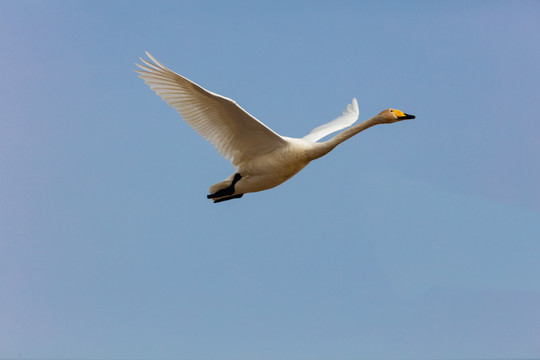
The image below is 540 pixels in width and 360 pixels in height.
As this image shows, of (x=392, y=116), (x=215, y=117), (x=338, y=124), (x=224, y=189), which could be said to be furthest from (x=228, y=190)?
(x=338, y=124)

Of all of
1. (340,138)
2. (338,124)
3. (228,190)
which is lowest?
(228,190)

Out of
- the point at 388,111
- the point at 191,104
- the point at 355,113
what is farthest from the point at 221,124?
the point at 355,113

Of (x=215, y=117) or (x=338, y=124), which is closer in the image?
(x=215, y=117)

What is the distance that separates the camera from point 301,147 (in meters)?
10.3

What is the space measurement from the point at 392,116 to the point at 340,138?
0.91 metres

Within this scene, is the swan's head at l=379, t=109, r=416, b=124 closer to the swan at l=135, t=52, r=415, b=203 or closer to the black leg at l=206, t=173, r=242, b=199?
the swan at l=135, t=52, r=415, b=203

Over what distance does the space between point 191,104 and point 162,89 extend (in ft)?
1.62

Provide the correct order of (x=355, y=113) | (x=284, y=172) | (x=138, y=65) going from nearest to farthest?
1. (x=138, y=65)
2. (x=284, y=172)
3. (x=355, y=113)

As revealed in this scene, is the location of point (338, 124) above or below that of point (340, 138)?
above

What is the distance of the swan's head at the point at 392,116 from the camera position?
10406mm

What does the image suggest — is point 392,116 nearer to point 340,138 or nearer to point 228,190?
point 340,138

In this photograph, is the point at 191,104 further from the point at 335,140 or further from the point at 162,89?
the point at 335,140

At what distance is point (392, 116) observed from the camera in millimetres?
10398

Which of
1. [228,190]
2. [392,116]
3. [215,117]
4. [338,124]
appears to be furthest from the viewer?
[338,124]
